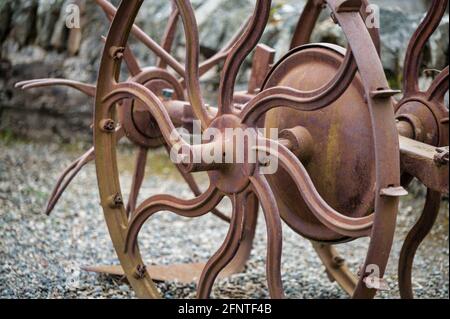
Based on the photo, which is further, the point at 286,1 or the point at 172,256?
the point at 286,1

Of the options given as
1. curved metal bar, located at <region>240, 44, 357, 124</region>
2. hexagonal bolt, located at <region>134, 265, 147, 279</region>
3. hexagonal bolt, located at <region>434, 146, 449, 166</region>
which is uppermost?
A: curved metal bar, located at <region>240, 44, 357, 124</region>

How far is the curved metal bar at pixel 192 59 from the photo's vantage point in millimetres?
1787

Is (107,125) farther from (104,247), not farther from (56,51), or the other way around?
(56,51)

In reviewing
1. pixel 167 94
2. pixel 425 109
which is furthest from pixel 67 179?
pixel 425 109

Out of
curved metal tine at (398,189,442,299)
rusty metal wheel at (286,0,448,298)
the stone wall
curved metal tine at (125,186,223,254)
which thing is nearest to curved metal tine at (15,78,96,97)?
curved metal tine at (125,186,223,254)

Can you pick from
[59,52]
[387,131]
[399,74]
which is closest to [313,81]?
[387,131]

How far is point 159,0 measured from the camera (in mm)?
5051

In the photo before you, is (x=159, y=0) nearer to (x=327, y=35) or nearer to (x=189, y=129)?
(x=327, y=35)

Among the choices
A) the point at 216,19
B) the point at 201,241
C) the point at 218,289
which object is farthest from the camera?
the point at 216,19

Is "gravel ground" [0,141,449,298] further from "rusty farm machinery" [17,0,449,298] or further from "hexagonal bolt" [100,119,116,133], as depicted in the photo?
"hexagonal bolt" [100,119,116,133]

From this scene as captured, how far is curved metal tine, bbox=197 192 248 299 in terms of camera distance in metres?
1.71

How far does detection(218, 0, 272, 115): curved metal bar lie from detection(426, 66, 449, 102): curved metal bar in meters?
0.68

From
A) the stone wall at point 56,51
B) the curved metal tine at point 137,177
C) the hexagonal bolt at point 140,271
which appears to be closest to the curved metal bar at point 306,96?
the hexagonal bolt at point 140,271
